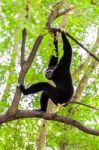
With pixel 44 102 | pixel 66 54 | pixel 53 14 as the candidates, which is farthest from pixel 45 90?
pixel 53 14

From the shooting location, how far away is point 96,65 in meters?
10.6

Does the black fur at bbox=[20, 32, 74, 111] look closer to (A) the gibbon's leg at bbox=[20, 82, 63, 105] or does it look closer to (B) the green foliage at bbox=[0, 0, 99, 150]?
(A) the gibbon's leg at bbox=[20, 82, 63, 105]

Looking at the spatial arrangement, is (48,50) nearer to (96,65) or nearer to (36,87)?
(36,87)

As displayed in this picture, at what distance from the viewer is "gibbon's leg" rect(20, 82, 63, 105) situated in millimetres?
5941

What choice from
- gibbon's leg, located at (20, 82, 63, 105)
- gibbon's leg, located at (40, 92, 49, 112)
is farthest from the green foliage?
gibbon's leg, located at (20, 82, 63, 105)

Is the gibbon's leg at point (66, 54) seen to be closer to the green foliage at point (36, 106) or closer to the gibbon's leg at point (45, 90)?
the gibbon's leg at point (45, 90)

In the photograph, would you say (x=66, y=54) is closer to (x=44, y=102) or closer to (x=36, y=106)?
(x=44, y=102)

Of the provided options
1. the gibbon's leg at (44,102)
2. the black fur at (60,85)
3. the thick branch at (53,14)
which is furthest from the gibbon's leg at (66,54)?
the gibbon's leg at (44,102)

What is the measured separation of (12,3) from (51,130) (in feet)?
21.8

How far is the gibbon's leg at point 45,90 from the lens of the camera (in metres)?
5.94

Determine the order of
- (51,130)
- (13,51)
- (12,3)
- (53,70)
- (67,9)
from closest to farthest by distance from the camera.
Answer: (12,3)
(67,9)
(53,70)
(13,51)
(51,130)

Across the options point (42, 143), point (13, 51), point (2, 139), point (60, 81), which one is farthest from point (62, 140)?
point (60, 81)

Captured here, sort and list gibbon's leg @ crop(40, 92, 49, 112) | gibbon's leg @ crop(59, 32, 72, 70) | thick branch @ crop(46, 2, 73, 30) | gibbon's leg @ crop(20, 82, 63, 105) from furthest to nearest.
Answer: gibbon's leg @ crop(40, 92, 49, 112) → gibbon's leg @ crop(20, 82, 63, 105) → gibbon's leg @ crop(59, 32, 72, 70) → thick branch @ crop(46, 2, 73, 30)

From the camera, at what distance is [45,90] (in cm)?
606
